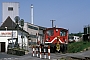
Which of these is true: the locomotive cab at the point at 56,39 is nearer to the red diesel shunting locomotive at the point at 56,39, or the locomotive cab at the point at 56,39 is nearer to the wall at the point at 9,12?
the red diesel shunting locomotive at the point at 56,39

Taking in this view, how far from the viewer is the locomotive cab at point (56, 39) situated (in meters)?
29.0

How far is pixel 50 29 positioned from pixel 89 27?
2422 centimetres

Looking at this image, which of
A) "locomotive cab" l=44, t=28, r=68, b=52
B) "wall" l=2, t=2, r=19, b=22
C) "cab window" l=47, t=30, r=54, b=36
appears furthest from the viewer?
"wall" l=2, t=2, r=19, b=22

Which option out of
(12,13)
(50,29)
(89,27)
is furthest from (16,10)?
(50,29)

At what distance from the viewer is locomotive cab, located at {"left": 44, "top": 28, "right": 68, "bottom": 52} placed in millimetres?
28984

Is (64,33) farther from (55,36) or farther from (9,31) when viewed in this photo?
(9,31)

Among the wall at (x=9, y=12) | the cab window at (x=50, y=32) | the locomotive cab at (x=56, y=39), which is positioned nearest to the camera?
the locomotive cab at (x=56, y=39)

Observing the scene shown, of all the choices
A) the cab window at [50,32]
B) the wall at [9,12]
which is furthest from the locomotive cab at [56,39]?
the wall at [9,12]

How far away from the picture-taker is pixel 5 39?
44.4 meters

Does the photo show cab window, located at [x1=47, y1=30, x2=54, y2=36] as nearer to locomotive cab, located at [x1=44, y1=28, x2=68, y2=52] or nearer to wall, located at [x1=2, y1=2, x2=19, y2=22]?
locomotive cab, located at [x1=44, y1=28, x2=68, y2=52]

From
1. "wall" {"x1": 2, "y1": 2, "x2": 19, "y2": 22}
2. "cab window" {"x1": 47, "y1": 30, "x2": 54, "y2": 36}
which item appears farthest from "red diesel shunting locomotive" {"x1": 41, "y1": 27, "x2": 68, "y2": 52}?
"wall" {"x1": 2, "y1": 2, "x2": 19, "y2": 22}

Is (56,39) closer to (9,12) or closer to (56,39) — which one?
(56,39)

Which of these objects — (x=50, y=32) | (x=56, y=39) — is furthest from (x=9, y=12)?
(x=56, y=39)

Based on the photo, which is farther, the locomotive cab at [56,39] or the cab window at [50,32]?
the cab window at [50,32]
